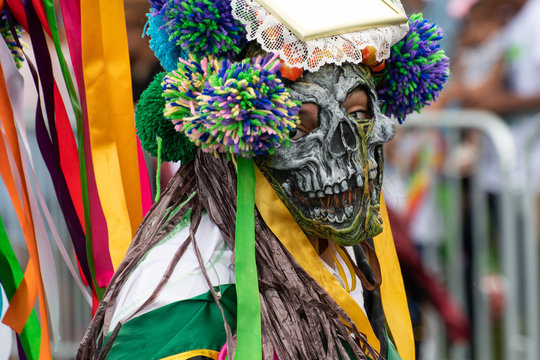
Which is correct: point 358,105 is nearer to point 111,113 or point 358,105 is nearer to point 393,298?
point 393,298

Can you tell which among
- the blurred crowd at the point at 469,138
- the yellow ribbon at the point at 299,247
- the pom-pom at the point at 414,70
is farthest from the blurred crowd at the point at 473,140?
the yellow ribbon at the point at 299,247

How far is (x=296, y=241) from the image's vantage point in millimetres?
1937

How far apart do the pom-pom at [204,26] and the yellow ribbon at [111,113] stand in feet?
1.55

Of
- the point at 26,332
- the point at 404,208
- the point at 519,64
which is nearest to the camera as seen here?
the point at 26,332

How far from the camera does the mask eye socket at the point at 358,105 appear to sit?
6.27 feet

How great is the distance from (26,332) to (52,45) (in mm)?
792

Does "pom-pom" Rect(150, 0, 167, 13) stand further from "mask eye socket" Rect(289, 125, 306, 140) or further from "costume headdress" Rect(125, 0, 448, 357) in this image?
"mask eye socket" Rect(289, 125, 306, 140)

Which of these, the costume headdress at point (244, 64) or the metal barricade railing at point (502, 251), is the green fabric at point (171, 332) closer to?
the costume headdress at point (244, 64)

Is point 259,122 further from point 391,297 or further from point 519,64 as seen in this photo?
point 519,64

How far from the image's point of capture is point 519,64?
184 inches

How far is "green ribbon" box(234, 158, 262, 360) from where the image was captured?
1.74 m

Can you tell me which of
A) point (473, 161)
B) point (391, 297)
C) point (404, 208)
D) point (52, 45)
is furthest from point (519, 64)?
point (52, 45)

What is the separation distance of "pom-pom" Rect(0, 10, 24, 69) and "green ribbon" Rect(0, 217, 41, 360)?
48cm

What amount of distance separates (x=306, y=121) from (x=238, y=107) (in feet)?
0.64
